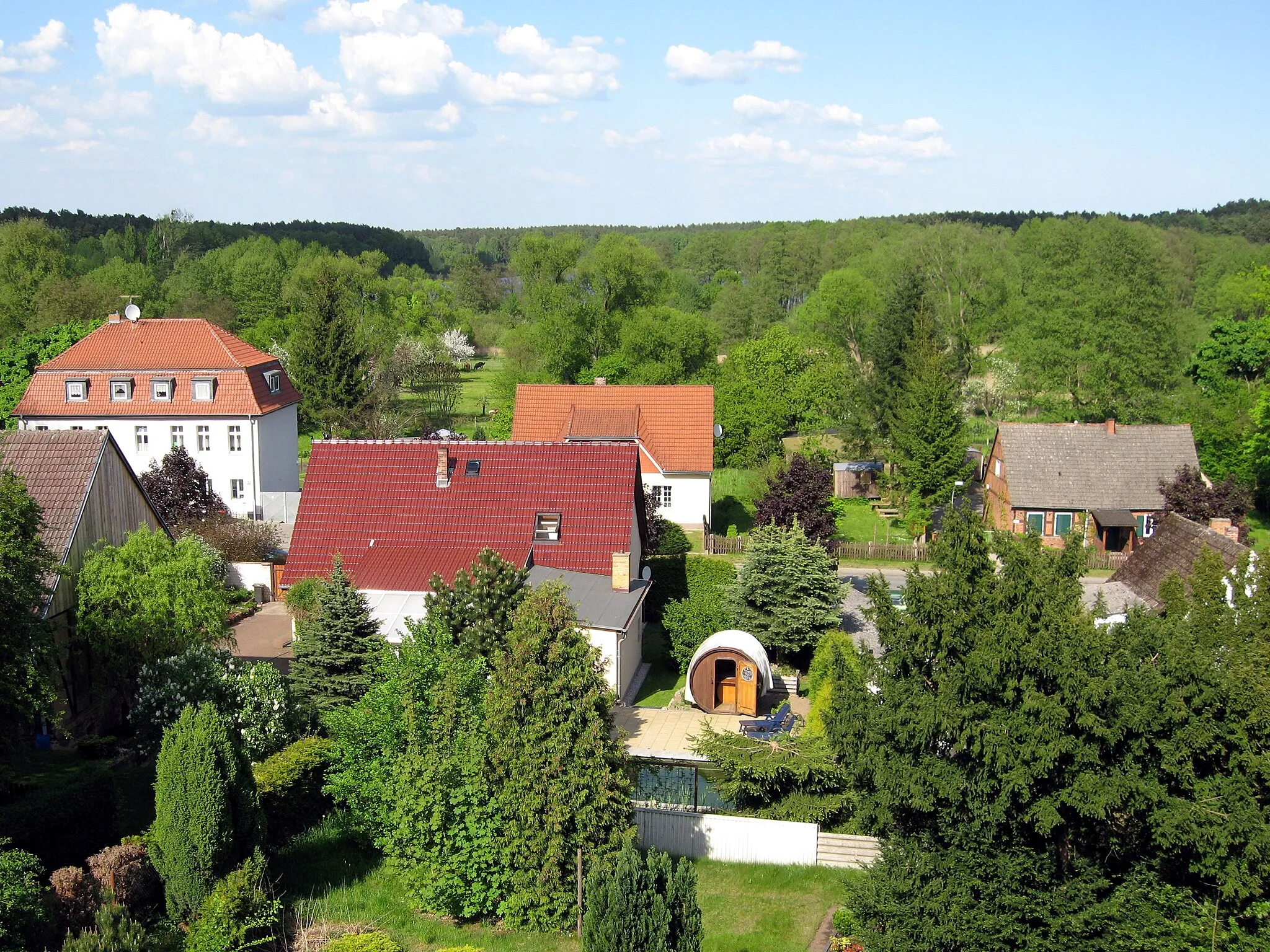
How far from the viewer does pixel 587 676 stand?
51.0 feet

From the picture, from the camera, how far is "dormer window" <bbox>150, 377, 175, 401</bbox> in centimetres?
4053

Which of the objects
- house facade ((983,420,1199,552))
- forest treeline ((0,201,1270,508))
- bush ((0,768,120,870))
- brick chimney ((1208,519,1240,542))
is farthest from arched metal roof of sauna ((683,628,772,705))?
house facade ((983,420,1199,552))

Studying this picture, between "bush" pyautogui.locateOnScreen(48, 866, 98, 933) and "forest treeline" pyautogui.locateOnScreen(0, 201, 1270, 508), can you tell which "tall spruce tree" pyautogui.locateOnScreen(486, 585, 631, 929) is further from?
"forest treeline" pyautogui.locateOnScreen(0, 201, 1270, 508)

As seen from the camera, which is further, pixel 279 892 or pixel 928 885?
pixel 279 892

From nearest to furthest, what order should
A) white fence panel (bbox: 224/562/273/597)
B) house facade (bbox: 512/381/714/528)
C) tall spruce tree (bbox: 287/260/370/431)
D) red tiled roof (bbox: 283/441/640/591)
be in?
red tiled roof (bbox: 283/441/640/591) → white fence panel (bbox: 224/562/273/597) → house facade (bbox: 512/381/714/528) → tall spruce tree (bbox: 287/260/370/431)

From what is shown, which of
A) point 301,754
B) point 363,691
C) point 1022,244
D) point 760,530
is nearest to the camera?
point 301,754

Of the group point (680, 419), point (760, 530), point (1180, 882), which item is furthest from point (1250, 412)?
point (1180, 882)

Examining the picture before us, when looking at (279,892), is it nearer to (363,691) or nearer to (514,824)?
(514,824)

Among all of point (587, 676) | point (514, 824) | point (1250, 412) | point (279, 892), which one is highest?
point (1250, 412)

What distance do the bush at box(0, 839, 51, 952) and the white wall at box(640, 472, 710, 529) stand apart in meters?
29.1

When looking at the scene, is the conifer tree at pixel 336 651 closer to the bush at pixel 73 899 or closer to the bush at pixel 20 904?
the bush at pixel 73 899

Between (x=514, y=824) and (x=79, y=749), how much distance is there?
31.1 feet

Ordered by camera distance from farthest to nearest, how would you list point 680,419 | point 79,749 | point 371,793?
1. point 680,419
2. point 79,749
3. point 371,793

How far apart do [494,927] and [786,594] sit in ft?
40.4
